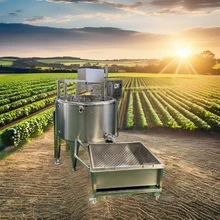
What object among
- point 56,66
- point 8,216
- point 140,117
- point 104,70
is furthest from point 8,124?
point 8,216

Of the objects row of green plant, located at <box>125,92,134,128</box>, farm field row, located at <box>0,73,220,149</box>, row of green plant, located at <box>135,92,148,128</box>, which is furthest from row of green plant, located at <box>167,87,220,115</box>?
row of green plant, located at <box>125,92,134,128</box>

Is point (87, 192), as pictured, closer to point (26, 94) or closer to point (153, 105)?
point (153, 105)

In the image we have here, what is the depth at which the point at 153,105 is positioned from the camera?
44.5 feet

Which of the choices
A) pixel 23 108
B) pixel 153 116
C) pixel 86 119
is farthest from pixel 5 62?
pixel 86 119

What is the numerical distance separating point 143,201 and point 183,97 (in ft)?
35.0

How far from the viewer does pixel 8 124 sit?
1094 cm

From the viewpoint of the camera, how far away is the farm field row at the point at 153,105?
1056 cm

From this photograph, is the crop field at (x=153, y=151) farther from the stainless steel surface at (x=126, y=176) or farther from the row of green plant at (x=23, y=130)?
the stainless steel surface at (x=126, y=176)

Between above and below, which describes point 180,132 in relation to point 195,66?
below

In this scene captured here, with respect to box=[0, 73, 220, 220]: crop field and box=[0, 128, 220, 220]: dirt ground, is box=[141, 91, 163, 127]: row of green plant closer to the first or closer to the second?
box=[0, 73, 220, 220]: crop field

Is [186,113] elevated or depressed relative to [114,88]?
depressed

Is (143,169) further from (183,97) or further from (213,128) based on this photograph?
(183,97)

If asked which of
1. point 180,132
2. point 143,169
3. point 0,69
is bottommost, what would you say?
point 180,132

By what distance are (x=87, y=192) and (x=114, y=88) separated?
2.44 m
